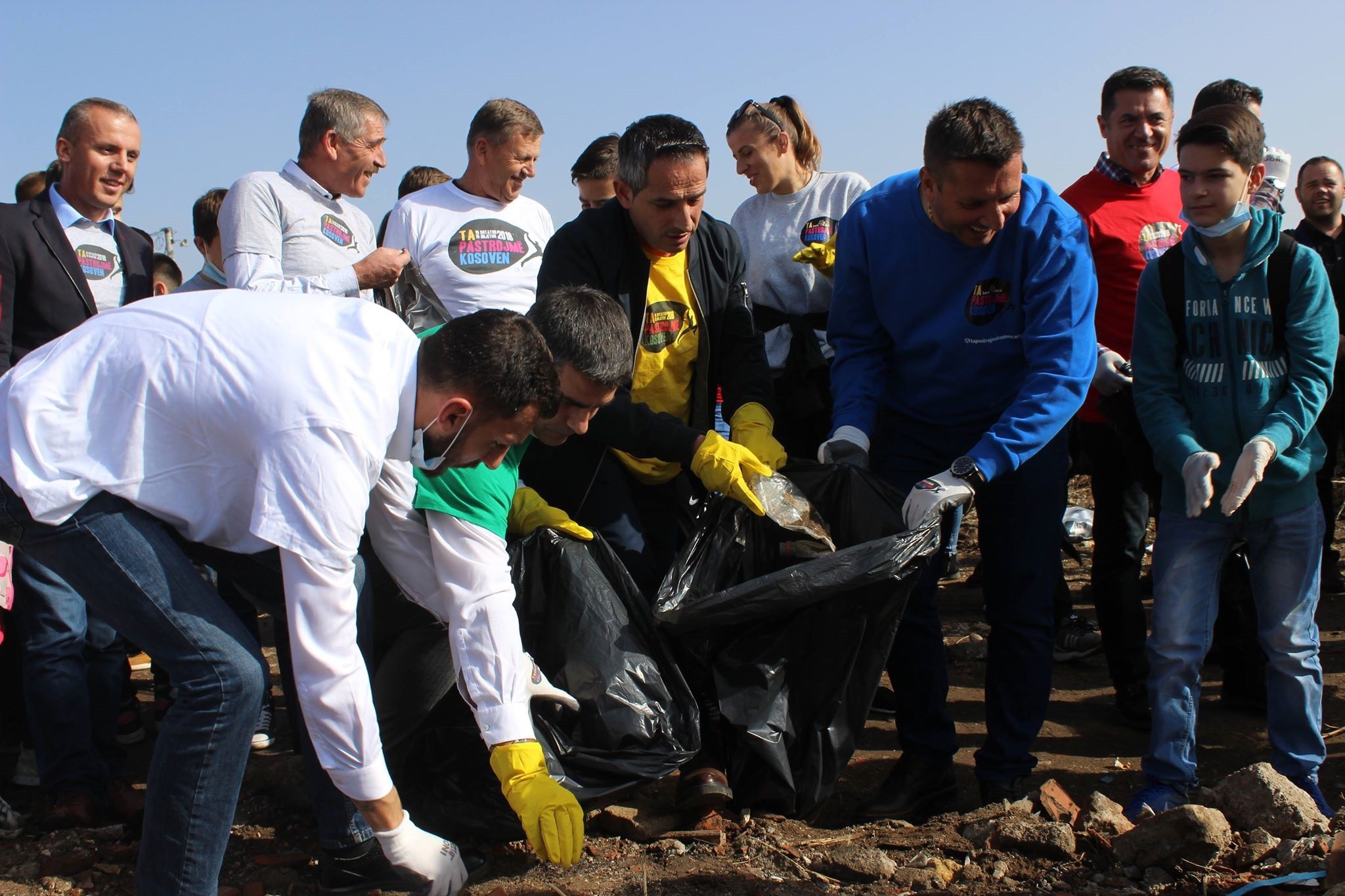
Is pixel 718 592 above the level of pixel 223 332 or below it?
below

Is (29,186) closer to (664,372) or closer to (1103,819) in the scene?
(664,372)

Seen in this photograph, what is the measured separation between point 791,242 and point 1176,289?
1295mm

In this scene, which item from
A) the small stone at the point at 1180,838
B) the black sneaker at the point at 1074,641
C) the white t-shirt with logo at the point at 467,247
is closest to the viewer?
the small stone at the point at 1180,838

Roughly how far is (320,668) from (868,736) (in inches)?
79.5

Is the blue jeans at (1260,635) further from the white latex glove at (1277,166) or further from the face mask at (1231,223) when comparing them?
the white latex glove at (1277,166)

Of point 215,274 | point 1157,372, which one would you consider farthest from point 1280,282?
point 215,274

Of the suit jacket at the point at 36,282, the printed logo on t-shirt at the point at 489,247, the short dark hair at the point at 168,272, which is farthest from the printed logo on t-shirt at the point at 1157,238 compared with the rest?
the short dark hair at the point at 168,272

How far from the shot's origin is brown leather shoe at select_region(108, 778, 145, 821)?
295cm

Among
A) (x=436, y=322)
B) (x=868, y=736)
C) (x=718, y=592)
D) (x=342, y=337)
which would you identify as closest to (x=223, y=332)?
(x=342, y=337)

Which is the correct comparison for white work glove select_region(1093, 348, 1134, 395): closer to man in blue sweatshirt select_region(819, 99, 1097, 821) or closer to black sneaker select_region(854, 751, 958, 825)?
man in blue sweatshirt select_region(819, 99, 1097, 821)

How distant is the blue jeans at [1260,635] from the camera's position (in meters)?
2.79

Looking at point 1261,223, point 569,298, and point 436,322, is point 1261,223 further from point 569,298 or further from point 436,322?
point 436,322

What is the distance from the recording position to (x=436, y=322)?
3898 mm

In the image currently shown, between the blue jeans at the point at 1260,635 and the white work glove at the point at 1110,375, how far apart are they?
51 cm
